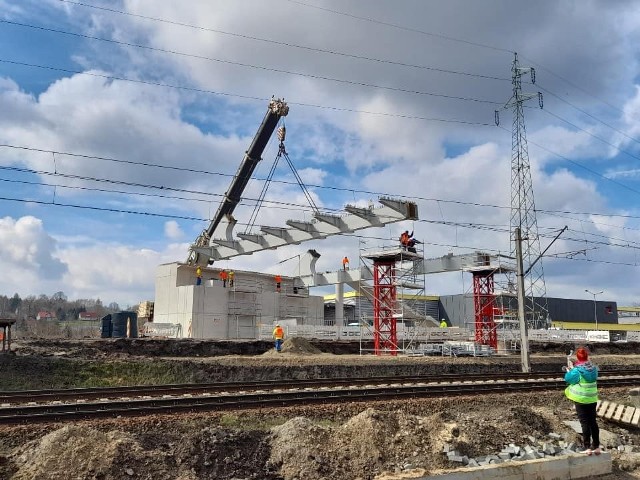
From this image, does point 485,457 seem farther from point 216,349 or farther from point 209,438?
point 216,349

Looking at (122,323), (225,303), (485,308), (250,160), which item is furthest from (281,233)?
(485,308)

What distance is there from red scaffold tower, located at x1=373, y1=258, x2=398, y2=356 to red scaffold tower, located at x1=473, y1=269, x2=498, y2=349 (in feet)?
23.2

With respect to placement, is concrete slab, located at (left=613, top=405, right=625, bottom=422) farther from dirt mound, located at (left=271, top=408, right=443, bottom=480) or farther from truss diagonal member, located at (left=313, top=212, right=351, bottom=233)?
truss diagonal member, located at (left=313, top=212, right=351, bottom=233)

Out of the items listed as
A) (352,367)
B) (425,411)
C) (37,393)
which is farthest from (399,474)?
(352,367)

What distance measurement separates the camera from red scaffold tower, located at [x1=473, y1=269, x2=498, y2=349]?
37625mm

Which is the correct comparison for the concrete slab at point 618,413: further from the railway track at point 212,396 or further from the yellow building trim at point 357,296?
the yellow building trim at point 357,296

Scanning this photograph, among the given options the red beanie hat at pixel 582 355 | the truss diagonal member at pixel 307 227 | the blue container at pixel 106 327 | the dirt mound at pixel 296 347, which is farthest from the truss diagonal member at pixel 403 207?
the blue container at pixel 106 327

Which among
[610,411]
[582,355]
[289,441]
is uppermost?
[582,355]

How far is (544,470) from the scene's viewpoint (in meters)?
8.33

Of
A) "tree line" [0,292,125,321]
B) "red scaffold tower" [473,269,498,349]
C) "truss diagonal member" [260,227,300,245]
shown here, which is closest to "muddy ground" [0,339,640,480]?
"truss diagonal member" [260,227,300,245]

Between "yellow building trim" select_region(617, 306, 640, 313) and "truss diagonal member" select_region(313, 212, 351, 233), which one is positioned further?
"yellow building trim" select_region(617, 306, 640, 313)

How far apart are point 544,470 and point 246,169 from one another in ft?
105

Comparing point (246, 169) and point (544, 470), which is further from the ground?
point (246, 169)

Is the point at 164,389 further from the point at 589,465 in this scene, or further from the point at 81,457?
the point at 589,465
